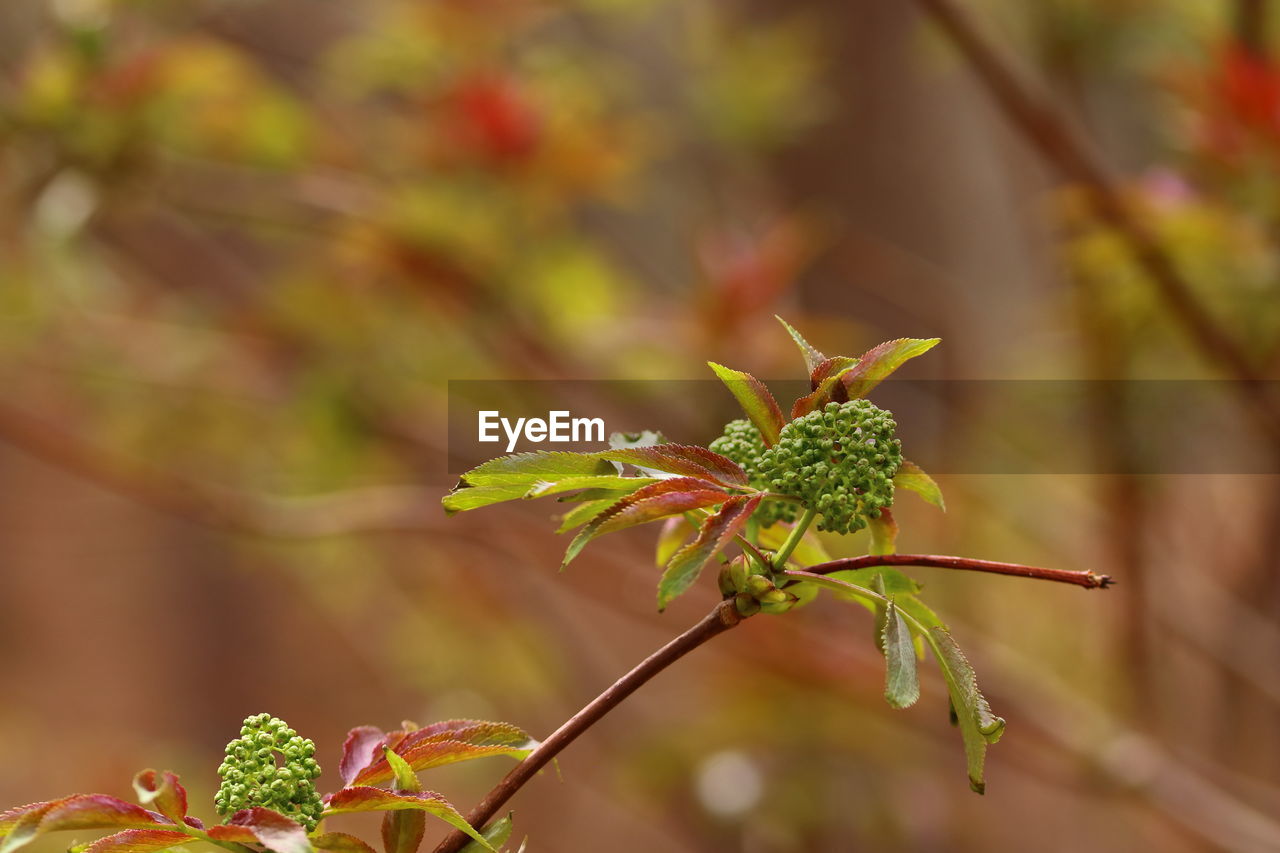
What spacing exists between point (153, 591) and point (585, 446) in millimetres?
2690

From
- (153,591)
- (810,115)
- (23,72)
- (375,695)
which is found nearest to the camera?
(23,72)

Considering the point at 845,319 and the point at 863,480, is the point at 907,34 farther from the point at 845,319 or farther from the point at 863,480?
the point at 863,480

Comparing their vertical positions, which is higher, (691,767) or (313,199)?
(313,199)

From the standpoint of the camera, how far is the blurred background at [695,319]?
103 centimetres

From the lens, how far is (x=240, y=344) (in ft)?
4.71

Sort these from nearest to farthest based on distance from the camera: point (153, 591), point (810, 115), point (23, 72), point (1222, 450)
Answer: point (23, 72) < point (810, 115) < point (1222, 450) < point (153, 591)

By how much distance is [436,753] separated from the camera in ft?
1.07

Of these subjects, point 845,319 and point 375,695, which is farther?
point 375,695

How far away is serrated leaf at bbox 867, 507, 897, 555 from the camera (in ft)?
1.12

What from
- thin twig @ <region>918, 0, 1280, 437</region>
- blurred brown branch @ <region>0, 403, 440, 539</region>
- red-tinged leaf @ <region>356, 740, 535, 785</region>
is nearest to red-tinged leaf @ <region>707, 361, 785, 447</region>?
red-tinged leaf @ <region>356, 740, 535, 785</region>

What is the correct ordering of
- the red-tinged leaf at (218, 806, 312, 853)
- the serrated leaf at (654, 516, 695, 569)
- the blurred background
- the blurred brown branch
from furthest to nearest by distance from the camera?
the blurred brown branch < the blurred background < the serrated leaf at (654, 516, 695, 569) < the red-tinged leaf at (218, 806, 312, 853)

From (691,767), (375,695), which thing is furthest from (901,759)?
(375,695)

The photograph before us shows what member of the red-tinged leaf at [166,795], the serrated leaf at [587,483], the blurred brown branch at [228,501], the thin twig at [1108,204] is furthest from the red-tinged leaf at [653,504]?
the blurred brown branch at [228,501]

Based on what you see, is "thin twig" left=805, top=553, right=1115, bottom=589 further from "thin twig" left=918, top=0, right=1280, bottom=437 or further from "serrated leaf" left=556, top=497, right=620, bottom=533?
"thin twig" left=918, top=0, right=1280, bottom=437
